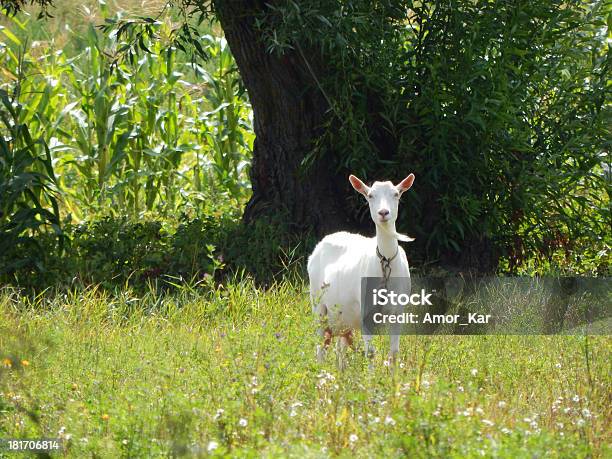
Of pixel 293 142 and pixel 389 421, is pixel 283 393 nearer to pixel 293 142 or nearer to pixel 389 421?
pixel 389 421

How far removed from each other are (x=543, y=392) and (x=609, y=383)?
374 mm

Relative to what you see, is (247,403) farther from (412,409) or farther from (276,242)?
(276,242)

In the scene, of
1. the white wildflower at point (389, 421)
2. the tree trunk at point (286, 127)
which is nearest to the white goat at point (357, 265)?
the white wildflower at point (389, 421)

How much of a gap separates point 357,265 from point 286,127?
12.2 ft

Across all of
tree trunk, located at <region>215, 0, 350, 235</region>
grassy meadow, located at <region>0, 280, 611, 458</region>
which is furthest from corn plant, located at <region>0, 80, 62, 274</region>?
tree trunk, located at <region>215, 0, 350, 235</region>

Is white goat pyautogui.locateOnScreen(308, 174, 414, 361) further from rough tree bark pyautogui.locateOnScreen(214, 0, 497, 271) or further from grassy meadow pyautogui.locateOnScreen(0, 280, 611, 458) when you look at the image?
rough tree bark pyautogui.locateOnScreen(214, 0, 497, 271)

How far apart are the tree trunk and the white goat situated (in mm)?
3099

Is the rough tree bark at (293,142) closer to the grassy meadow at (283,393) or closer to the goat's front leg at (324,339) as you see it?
the grassy meadow at (283,393)

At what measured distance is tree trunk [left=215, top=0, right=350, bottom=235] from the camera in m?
10.2

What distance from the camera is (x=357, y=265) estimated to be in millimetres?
7008

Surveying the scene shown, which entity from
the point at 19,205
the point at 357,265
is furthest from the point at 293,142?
the point at 357,265

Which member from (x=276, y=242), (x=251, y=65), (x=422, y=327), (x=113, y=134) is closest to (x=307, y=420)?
(x=422, y=327)

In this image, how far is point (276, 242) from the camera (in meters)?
10.2

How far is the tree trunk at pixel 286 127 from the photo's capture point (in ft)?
33.5
